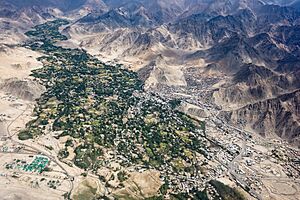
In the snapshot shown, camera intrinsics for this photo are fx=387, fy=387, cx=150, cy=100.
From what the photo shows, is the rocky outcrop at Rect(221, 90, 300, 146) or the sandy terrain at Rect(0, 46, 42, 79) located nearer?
the rocky outcrop at Rect(221, 90, 300, 146)

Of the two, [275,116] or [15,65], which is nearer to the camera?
[275,116]

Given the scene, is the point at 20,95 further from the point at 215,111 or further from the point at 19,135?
the point at 215,111

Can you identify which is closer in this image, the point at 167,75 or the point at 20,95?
the point at 20,95

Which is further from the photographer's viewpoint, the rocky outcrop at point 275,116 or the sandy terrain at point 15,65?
the sandy terrain at point 15,65

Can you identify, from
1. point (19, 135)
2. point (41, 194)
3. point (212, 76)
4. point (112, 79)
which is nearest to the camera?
point (41, 194)

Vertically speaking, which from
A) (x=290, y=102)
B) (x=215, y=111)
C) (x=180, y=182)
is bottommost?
(x=180, y=182)

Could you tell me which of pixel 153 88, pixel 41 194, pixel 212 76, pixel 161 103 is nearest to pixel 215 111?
pixel 161 103

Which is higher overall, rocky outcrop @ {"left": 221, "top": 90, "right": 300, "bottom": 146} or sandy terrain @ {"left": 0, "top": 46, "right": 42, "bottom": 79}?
rocky outcrop @ {"left": 221, "top": 90, "right": 300, "bottom": 146}

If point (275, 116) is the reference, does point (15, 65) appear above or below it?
below

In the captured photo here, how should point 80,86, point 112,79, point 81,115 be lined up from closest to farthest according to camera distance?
point 81,115 → point 80,86 → point 112,79

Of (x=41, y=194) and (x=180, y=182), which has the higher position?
(x=180, y=182)

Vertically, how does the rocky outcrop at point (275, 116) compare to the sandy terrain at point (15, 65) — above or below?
above
